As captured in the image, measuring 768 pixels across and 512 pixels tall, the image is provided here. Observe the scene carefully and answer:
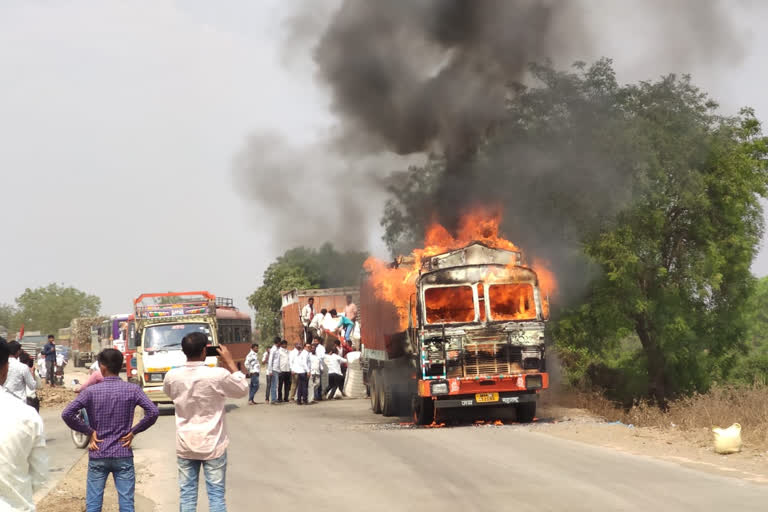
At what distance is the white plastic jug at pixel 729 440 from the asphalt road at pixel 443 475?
0.93 metres

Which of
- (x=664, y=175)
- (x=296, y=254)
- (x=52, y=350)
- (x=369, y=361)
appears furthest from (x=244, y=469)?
(x=296, y=254)

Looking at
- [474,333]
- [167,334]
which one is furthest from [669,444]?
[167,334]

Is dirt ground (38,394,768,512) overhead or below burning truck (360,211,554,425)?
below

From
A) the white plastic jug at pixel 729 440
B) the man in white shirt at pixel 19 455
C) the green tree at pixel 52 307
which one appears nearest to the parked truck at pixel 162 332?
the white plastic jug at pixel 729 440

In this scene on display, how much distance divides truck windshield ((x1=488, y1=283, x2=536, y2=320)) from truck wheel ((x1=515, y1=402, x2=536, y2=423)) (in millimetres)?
1678

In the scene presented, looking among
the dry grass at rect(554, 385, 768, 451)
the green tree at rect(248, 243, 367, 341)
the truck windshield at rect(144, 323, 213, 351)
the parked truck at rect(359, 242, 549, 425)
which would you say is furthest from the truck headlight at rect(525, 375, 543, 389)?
the green tree at rect(248, 243, 367, 341)

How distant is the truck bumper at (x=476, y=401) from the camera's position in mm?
16922

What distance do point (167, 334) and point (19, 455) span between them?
2004cm

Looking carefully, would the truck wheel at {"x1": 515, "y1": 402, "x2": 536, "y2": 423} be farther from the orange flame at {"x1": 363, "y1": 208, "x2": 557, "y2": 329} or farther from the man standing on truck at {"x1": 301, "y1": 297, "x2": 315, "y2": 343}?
the man standing on truck at {"x1": 301, "y1": 297, "x2": 315, "y2": 343}

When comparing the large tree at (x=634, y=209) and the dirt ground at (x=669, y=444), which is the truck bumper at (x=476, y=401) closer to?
the dirt ground at (x=669, y=444)

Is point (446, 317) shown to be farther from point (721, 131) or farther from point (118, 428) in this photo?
point (721, 131)

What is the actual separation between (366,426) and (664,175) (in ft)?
45.0

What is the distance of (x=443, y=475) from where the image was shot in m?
11.1

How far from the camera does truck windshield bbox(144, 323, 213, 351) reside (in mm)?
23516
